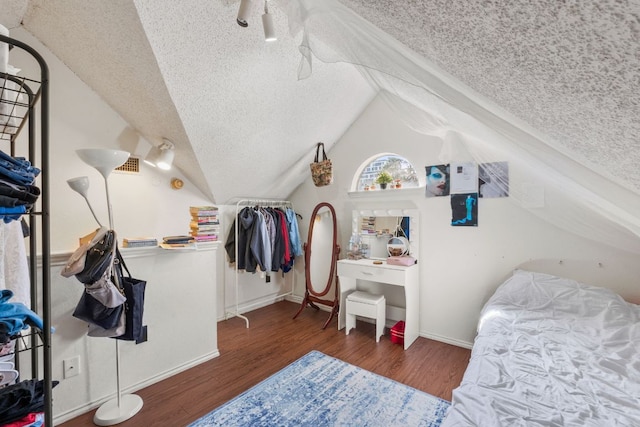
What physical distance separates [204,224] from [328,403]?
6.17 feet

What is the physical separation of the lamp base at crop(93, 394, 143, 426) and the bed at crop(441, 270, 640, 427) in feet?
6.56

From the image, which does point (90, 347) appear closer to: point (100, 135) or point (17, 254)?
point (17, 254)

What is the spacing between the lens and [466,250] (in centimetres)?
277

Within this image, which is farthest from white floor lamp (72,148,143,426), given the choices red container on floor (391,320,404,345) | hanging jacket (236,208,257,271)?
red container on floor (391,320,404,345)

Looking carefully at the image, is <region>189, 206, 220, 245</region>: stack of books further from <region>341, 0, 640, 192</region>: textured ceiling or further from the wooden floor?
<region>341, 0, 640, 192</region>: textured ceiling

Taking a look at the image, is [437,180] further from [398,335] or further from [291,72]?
[291,72]

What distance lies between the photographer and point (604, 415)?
1053 millimetres

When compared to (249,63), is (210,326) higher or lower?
lower

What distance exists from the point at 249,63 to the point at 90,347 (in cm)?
231

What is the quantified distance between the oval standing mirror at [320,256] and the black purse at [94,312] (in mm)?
2169

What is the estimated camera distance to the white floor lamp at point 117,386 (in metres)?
1.64

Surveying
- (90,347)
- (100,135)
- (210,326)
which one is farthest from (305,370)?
(100,135)

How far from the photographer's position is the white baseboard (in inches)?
71.5

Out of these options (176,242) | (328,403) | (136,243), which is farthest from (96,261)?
(328,403)
